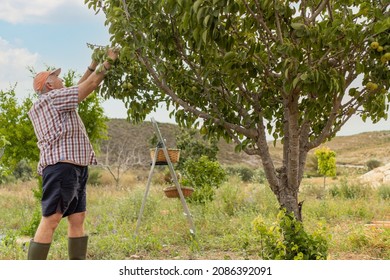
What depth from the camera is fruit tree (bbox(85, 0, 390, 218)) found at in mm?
3592

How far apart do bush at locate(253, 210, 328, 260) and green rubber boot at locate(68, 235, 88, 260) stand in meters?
1.54

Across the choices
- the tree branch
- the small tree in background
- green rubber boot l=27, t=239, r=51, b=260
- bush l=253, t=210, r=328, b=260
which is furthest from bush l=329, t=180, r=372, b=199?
green rubber boot l=27, t=239, r=51, b=260

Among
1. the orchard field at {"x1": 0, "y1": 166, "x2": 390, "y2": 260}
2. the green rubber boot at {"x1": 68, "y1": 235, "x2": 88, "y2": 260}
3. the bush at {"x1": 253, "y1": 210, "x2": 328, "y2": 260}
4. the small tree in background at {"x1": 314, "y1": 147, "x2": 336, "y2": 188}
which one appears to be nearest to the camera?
the bush at {"x1": 253, "y1": 210, "x2": 328, "y2": 260}

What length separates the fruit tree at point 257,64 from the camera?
3592 mm

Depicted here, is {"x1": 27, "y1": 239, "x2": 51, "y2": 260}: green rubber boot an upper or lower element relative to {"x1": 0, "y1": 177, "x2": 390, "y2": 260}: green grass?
upper

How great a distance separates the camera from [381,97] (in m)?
5.09

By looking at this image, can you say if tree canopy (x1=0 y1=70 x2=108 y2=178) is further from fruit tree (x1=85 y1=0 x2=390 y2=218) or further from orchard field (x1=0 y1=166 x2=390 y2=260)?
fruit tree (x1=85 y1=0 x2=390 y2=218)

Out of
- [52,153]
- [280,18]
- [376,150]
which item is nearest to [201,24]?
[280,18]

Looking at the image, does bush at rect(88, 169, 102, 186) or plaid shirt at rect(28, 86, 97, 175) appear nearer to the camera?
plaid shirt at rect(28, 86, 97, 175)

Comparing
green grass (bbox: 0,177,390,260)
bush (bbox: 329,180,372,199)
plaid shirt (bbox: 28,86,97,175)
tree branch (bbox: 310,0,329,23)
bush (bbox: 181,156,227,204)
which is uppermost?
tree branch (bbox: 310,0,329,23)

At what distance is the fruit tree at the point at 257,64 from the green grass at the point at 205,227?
1.06 metres

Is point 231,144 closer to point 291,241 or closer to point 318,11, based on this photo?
point 291,241

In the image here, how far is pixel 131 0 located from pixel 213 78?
993 millimetres

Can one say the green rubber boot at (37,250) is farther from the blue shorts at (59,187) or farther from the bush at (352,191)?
the bush at (352,191)
